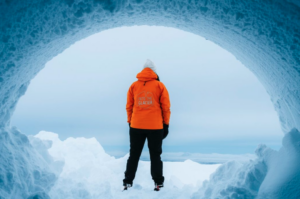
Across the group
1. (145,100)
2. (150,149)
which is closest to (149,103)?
(145,100)

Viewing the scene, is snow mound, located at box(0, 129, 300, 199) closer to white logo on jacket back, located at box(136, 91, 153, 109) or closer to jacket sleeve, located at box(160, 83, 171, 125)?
jacket sleeve, located at box(160, 83, 171, 125)

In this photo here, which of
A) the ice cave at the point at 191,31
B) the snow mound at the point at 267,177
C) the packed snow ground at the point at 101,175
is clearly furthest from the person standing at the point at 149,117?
the snow mound at the point at 267,177

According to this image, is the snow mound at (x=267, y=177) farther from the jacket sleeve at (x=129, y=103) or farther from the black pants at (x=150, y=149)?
the jacket sleeve at (x=129, y=103)

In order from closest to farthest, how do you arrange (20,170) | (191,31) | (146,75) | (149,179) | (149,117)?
(20,170), (149,117), (146,75), (191,31), (149,179)

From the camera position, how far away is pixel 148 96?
350 cm

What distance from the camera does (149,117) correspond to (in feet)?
11.3

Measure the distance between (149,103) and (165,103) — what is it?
0.25m

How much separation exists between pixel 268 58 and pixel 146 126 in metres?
1.99

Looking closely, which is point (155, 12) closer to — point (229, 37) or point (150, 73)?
point (150, 73)

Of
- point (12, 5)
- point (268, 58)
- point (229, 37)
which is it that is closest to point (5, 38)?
point (12, 5)

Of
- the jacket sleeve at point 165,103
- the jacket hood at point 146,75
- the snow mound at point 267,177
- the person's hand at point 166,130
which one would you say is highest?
the jacket hood at point 146,75

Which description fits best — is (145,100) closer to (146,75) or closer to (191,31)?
(146,75)

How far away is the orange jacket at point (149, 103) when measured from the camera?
346 centimetres

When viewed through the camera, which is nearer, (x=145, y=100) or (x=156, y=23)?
(x=145, y=100)
